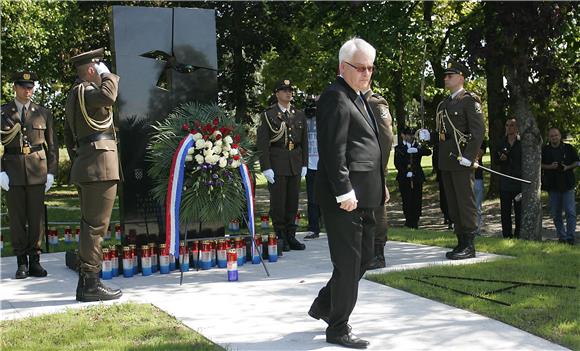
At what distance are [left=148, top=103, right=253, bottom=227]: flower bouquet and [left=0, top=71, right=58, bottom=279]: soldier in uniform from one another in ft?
4.27

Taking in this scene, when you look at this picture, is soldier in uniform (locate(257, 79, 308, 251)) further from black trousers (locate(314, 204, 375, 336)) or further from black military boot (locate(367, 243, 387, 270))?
black trousers (locate(314, 204, 375, 336))

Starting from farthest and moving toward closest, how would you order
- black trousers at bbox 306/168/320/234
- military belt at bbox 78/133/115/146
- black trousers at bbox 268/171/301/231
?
black trousers at bbox 306/168/320/234, black trousers at bbox 268/171/301/231, military belt at bbox 78/133/115/146

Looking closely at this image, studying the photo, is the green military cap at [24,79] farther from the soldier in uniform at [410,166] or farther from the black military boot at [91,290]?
the soldier in uniform at [410,166]

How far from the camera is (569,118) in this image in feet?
70.3

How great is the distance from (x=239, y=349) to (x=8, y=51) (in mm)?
17561

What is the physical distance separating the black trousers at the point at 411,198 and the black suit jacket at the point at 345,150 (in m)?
9.02

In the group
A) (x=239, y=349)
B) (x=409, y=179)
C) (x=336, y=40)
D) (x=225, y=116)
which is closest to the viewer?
(x=239, y=349)

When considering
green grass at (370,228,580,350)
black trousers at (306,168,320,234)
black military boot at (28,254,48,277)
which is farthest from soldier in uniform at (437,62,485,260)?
black military boot at (28,254,48,277)

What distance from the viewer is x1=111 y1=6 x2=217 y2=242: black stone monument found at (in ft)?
26.9

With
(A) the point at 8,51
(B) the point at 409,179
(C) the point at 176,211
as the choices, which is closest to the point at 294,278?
(C) the point at 176,211

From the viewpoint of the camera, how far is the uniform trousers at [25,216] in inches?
314

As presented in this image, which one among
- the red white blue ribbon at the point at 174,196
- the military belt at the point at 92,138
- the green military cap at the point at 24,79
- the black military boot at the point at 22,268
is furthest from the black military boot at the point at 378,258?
the green military cap at the point at 24,79

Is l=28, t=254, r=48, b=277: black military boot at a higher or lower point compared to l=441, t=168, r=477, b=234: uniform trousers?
lower

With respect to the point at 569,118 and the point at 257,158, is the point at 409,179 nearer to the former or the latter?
the point at 257,158
